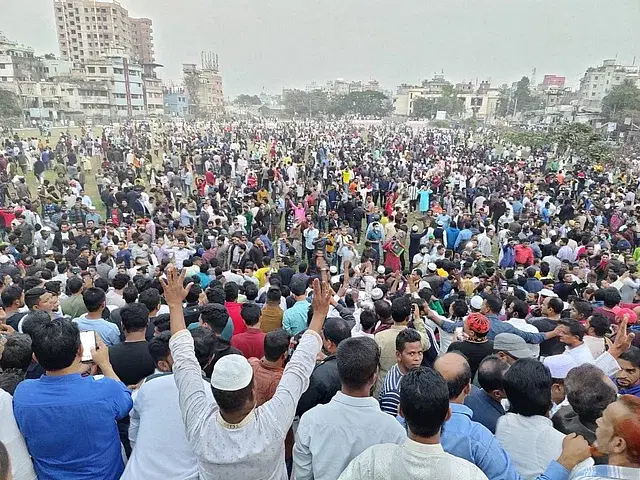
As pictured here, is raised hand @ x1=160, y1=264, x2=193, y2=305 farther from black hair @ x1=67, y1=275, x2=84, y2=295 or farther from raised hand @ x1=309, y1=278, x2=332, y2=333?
black hair @ x1=67, y1=275, x2=84, y2=295

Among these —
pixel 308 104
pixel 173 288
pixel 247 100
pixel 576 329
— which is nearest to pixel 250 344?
pixel 173 288

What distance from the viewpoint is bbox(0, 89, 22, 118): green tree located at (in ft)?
116

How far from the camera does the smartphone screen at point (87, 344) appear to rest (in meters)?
2.33

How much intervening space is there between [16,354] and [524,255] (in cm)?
768

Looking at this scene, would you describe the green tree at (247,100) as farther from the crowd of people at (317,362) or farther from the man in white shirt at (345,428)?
the man in white shirt at (345,428)

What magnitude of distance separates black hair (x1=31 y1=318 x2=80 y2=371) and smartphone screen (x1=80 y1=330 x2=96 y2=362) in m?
0.27

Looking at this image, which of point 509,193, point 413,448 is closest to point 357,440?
point 413,448

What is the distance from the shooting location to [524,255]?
318 inches

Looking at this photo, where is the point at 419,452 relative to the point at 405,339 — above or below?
above

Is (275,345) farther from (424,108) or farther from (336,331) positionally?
(424,108)

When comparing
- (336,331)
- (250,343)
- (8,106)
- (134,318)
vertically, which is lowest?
(250,343)

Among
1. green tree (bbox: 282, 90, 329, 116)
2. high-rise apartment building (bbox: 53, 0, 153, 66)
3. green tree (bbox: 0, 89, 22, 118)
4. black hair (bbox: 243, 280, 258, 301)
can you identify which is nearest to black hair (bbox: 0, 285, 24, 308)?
black hair (bbox: 243, 280, 258, 301)

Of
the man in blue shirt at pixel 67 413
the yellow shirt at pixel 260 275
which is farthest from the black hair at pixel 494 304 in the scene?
the yellow shirt at pixel 260 275

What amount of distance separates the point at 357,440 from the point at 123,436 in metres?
1.20
